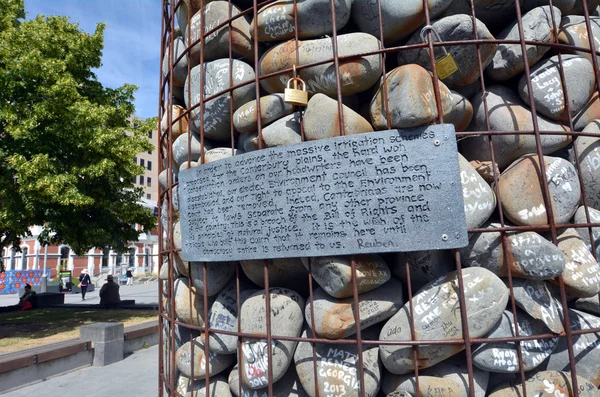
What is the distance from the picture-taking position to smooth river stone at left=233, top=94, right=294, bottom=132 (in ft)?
10.0

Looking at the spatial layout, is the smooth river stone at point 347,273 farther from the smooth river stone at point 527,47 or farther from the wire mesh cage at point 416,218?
the smooth river stone at point 527,47

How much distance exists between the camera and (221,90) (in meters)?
3.41

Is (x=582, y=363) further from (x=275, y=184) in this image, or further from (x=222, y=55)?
(x=222, y=55)

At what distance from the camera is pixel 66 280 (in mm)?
24922

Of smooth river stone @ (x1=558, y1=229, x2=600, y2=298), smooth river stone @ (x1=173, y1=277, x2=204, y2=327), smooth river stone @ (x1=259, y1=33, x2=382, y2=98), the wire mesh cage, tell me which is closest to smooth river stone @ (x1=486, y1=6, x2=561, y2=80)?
the wire mesh cage

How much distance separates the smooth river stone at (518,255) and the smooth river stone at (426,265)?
0.35 feet

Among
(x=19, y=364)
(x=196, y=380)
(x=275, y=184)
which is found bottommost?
(x=19, y=364)

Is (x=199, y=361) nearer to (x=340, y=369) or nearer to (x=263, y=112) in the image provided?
(x=340, y=369)

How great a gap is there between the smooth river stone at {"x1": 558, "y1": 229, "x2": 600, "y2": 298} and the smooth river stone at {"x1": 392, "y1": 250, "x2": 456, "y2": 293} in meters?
0.71

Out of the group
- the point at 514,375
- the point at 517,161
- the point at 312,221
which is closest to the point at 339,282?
the point at 312,221

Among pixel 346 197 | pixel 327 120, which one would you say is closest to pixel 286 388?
pixel 346 197

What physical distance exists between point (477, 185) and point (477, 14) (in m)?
1.54

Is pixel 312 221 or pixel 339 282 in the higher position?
pixel 312 221

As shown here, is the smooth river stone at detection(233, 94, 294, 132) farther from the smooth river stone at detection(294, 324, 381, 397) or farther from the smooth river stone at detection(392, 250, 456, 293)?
the smooth river stone at detection(294, 324, 381, 397)
